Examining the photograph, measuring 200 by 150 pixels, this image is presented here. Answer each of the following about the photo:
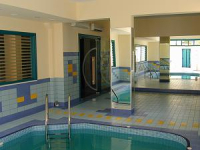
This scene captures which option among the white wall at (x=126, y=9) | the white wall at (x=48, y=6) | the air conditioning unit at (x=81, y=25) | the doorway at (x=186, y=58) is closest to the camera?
the white wall at (x=48, y=6)

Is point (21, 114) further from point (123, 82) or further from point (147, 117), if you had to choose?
point (147, 117)

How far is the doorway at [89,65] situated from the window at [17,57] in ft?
6.26

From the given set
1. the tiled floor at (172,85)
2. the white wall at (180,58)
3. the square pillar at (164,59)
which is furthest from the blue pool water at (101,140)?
the white wall at (180,58)

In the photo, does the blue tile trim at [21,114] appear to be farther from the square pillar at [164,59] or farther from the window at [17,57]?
the square pillar at [164,59]

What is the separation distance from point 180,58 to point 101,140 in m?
14.1

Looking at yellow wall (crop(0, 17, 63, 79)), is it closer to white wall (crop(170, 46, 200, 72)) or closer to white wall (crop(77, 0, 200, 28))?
white wall (crop(77, 0, 200, 28))

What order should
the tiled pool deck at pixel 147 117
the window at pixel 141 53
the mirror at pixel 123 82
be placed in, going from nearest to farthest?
the tiled pool deck at pixel 147 117
the mirror at pixel 123 82
the window at pixel 141 53

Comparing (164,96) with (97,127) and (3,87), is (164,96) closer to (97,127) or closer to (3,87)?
(97,127)

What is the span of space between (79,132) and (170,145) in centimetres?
188

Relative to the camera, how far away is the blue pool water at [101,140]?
Answer: 180 inches

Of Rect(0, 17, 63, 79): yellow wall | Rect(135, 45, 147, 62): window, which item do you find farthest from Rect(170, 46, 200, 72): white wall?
Rect(0, 17, 63, 79): yellow wall

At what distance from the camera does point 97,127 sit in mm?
5391

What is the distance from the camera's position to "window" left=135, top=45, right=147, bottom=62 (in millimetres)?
14562

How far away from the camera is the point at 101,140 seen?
4.96 metres
